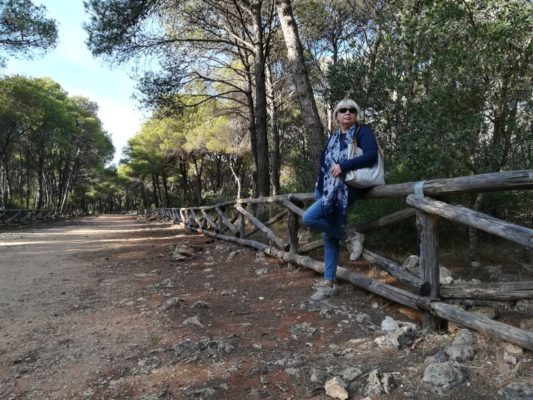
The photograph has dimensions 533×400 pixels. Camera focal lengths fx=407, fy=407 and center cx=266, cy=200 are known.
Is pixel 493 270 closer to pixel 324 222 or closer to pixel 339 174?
pixel 324 222

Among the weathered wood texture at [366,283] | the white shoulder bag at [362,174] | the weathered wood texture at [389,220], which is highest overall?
the white shoulder bag at [362,174]

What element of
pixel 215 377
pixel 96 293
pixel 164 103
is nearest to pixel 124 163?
pixel 164 103

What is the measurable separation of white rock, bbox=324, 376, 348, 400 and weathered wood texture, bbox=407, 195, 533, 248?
1241mm

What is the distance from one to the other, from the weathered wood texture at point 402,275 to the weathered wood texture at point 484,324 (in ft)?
0.61

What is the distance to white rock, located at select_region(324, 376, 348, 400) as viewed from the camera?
222 cm

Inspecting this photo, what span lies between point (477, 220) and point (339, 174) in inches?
48.2

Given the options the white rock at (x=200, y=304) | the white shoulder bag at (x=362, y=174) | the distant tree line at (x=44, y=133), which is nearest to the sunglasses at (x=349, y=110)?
the white shoulder bag at (x=362, y=174)

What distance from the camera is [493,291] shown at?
2973 millimetres

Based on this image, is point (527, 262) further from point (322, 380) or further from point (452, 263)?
point (322, 380)

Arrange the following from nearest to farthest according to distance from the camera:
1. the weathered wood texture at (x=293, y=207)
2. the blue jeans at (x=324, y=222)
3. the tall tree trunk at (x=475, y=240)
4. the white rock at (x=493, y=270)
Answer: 1. the blue jeans at (x=324, y=222)
2. the white rock at (x=493, y=270)
3. the weathered wood texture at (x=293, y=207)
4. the tall tree trunk at (x=475, y=240)

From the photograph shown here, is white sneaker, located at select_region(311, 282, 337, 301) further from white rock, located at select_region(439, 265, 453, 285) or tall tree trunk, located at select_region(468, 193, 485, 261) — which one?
tall tree trunk, located at select_region(468, 193, 485, 261)

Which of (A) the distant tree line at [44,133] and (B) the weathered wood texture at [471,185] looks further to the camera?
(A) the distant tree line at [44,133]

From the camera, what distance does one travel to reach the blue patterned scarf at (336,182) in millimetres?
3586

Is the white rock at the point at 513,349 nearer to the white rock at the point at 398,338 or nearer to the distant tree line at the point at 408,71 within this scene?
the white rock at the point at 398,338
